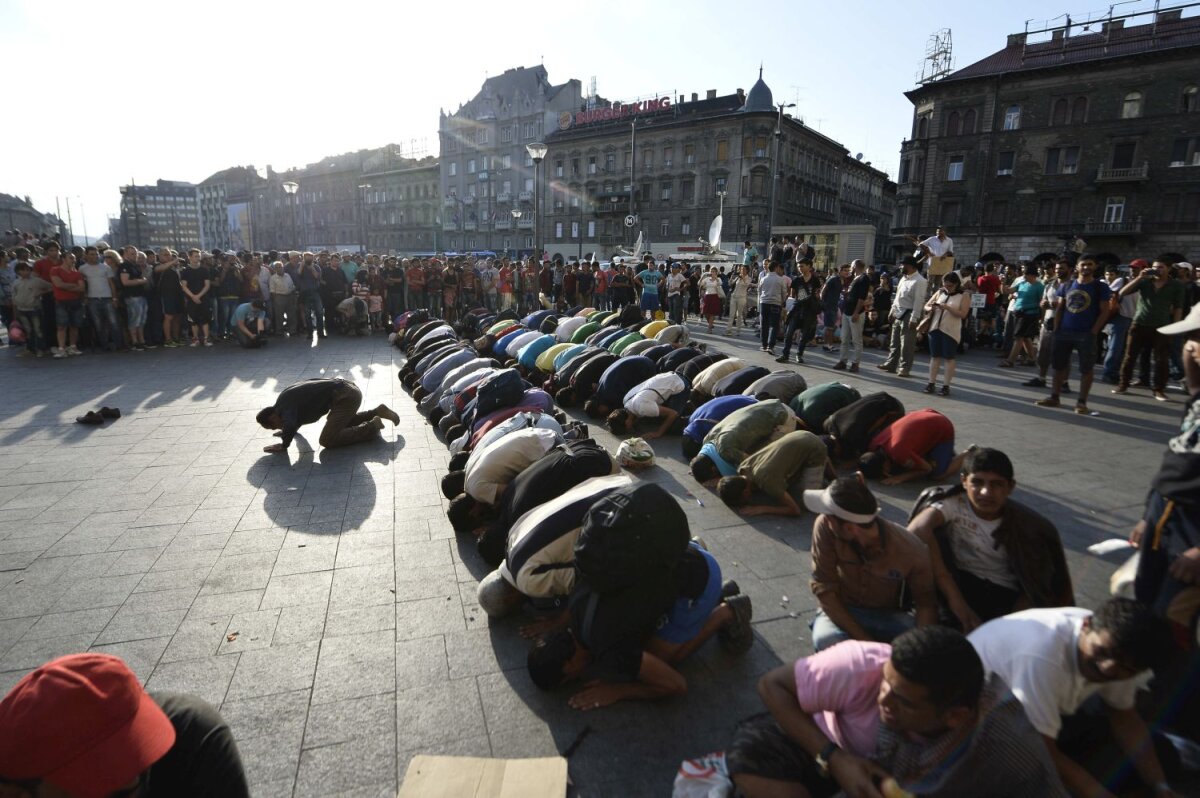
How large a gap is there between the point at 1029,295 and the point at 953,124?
3770 cm

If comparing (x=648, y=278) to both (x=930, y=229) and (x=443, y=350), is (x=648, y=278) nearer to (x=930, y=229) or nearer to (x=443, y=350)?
(x=443, y=350)

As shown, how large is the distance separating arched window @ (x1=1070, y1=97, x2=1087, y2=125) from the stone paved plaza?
40808mm

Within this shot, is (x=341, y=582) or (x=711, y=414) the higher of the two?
(x=711, y=414)

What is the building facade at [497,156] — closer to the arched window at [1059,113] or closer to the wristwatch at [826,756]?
the arched window at [1059,113]

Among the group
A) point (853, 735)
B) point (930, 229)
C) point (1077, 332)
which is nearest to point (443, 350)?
point (853, 735)

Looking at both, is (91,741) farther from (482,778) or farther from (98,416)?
(98,416)

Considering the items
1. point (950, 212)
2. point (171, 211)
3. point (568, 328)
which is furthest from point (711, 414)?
point (171, 211)

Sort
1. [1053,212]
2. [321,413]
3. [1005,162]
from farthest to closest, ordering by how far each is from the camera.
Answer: [1005,162]
[1053,212]
[321,413]

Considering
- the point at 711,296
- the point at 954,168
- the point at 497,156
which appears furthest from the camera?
the point at 497,156

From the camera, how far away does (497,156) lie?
206 ft

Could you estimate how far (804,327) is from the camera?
446 inches

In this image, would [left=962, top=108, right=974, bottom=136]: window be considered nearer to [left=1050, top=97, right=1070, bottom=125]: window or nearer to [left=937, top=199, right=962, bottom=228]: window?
[left=1050, top=97, right=1070, bottom=125]: window

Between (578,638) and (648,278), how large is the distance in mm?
14389

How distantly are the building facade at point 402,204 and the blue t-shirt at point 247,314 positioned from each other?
189ft
